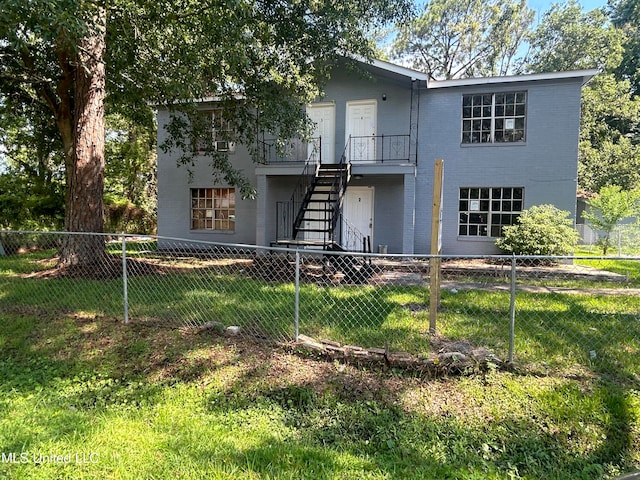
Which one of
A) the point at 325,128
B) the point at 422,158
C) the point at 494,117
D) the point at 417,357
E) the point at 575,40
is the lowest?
the point at 417,357

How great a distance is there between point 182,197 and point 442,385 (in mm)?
13377

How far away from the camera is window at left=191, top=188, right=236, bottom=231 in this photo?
46.7ft

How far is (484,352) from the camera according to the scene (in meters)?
3.94

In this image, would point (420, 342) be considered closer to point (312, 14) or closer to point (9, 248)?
point (312, 14)

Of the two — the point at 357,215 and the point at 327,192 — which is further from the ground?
the point at 327,192

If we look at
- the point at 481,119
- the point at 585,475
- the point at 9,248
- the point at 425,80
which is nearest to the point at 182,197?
the point at 9,248

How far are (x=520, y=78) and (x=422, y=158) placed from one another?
366cm

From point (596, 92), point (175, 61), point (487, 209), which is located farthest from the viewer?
point (596, 92)

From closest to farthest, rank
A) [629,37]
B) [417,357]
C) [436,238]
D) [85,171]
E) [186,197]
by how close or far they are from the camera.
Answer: [417,357], [436,238], [85,171], [186,197], [629,37]

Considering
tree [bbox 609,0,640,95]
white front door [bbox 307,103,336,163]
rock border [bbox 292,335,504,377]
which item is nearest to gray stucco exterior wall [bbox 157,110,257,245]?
white front door [bbox 307,103,336,163]

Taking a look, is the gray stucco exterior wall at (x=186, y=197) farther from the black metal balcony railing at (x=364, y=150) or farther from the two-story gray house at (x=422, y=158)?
the black metal balcony railing at (x=364, y=150)

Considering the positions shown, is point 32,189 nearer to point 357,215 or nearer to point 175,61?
point 175,61

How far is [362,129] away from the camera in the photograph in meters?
12.7

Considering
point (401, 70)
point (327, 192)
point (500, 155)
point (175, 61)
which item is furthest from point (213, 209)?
point (500, 155)
